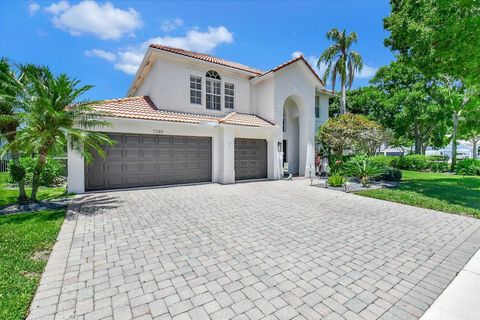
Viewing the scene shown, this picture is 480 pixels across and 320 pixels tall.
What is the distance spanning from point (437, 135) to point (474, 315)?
40.2 metres

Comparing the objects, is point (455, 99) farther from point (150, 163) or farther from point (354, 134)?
point (150, 163)

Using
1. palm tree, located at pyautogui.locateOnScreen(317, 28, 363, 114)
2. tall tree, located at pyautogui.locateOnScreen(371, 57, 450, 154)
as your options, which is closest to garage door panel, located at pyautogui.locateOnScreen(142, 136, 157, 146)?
palm tree, located at pyautogui.locateOnScreen(317, 28, 363, 114)

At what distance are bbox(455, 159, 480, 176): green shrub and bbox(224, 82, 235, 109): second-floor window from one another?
23299 millimetres

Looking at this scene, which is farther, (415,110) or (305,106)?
(415,110)

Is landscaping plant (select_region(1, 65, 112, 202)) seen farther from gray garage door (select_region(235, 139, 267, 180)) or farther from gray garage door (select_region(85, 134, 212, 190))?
gray garage door (select_region(235, 139, 267, 180))

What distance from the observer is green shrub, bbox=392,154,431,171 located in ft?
83.0

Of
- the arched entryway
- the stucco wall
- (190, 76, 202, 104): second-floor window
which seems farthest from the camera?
the arched entryway

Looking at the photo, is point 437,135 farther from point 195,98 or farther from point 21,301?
point 21,301

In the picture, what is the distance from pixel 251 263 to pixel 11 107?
1005cm

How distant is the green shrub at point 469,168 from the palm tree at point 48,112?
100ft

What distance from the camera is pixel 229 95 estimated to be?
16469 mm

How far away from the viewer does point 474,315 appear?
299 cm

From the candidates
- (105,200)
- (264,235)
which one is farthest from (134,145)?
(264,235)

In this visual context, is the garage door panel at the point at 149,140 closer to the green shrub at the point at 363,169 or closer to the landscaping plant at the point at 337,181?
the landscaping plant at the point at 337,181
